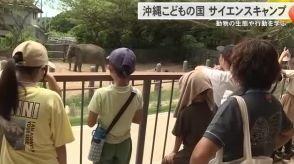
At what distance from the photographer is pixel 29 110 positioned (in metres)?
2.01

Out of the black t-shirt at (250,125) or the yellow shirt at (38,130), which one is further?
the yellow shirt at (38,130)

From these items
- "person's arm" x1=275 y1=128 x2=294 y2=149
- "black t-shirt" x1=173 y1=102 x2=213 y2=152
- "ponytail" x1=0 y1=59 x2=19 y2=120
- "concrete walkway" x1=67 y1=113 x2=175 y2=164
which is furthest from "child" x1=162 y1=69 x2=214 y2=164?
"concrete walkway" x1=67 y1=113 x2=175 y2=164

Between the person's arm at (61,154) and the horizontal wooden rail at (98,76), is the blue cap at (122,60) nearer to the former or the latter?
the horizontal wooden rail at (98,76)

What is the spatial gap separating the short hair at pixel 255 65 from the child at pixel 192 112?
2.50 feet

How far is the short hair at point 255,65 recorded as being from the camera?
1.81 m

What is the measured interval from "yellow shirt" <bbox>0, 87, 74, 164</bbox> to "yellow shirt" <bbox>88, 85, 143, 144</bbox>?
0.49m

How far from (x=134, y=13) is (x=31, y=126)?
25.7 m

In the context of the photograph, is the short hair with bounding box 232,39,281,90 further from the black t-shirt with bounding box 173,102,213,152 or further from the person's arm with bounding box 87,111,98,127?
the person's arm with bounding box 87,111,98,127

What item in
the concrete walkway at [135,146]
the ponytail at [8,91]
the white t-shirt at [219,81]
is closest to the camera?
the ponytail at [8,91]

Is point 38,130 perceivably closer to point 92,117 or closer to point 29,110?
point 29,110

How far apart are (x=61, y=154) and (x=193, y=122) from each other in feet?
2.59

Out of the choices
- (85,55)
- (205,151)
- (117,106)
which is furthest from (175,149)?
(85,55)

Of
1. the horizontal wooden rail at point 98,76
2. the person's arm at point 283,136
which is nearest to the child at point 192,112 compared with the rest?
the horizontal wooden rail at point 98,76
